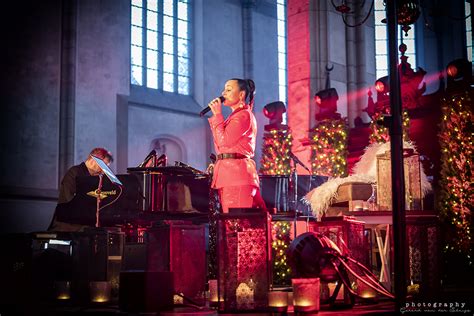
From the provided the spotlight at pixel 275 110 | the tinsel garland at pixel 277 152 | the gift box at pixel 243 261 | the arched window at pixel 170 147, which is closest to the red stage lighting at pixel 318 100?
the tinsel garland at pixel 277 152

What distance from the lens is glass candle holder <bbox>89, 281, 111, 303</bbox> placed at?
5.83 m

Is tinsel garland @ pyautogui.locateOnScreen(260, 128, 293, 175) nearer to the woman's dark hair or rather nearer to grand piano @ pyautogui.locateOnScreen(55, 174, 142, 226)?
grand piano @ pyautogui.locateOnScreen(55, 174, 142, 226)

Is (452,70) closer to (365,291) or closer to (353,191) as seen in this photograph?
(353,191)

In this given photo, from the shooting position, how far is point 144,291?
522cm

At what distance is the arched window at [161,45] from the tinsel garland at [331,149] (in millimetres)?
8788

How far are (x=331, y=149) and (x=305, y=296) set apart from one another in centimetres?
765

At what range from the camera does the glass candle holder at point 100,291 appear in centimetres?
583

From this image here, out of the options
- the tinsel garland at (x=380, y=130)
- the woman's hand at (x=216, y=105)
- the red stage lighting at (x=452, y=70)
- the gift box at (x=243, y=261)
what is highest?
the red stage lighting at (x=452, y=70)

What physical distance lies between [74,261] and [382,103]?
749 cm

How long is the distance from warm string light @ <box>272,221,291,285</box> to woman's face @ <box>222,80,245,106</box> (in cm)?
551

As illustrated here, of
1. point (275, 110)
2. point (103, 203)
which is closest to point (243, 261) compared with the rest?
point (103, 203)

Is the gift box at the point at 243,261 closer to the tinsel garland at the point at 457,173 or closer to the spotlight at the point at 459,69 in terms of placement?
the tinsel garland at the point at 457,173

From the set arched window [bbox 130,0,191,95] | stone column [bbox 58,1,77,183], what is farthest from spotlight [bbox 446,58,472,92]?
arched window [bbox 130,0,191,95]

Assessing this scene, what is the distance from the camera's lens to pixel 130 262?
275 inches
